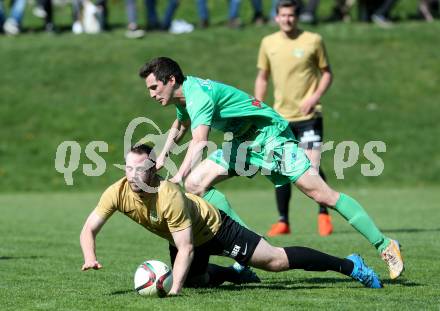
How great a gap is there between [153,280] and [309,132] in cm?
479

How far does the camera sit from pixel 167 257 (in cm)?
965

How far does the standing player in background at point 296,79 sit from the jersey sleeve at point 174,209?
4446 mm

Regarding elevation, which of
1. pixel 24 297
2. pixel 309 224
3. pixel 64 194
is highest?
pixel 24 297

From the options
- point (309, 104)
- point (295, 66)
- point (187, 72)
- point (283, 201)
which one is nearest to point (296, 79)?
point (295, 66)

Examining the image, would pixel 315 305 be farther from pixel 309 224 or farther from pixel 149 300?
pixel 309 224

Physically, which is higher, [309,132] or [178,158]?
[309,132]

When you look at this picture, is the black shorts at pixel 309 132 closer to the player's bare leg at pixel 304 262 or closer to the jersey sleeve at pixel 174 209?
the player's bare leg at pixel 304 262

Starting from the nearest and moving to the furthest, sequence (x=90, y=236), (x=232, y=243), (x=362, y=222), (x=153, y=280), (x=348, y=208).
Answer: (x=153, y=280)
(x=90, y=236)
(x=232, y=243)
(x=362, y=222)
(x=348, y=208)

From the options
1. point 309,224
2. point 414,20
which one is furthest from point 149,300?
point 414,20

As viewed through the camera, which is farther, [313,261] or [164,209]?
[313,261]

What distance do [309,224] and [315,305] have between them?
705cm

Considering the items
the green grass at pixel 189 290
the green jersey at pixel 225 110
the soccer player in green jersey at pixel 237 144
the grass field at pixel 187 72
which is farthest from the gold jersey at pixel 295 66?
the grass field at pixel 187 72

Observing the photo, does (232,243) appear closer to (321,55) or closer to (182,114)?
(182,114)

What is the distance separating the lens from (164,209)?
22.4 feet
